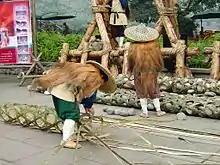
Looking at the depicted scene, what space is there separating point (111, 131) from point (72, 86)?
4.07ft

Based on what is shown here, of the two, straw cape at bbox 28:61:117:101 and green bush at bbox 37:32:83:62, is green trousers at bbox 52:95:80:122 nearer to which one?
straw cape at bbox 28:61:117:101

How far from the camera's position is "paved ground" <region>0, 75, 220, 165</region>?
4.88 meters

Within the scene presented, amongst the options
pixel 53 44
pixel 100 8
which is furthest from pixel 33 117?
pixel 53 44

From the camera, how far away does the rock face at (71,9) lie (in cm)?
1545

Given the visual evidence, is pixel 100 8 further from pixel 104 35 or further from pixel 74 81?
pixel 74 81

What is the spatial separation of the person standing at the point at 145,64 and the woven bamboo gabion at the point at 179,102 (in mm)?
286

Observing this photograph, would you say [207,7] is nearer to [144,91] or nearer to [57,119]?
[144,91]

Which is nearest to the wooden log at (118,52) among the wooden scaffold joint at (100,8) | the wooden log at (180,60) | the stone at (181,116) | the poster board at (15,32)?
the wooden log at (180,60)

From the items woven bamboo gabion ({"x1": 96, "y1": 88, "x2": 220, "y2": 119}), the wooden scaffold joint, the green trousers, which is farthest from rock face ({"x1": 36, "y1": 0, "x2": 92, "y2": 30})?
the green trousers

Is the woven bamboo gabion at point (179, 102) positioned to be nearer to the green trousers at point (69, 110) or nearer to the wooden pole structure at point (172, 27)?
the wooden pole structure at point (172, 27)

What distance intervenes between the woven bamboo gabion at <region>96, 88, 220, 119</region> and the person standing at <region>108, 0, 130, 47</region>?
8.45ft

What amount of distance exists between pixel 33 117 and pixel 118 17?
15.3 ft

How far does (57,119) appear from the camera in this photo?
6.03m

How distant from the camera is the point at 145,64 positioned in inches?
270
